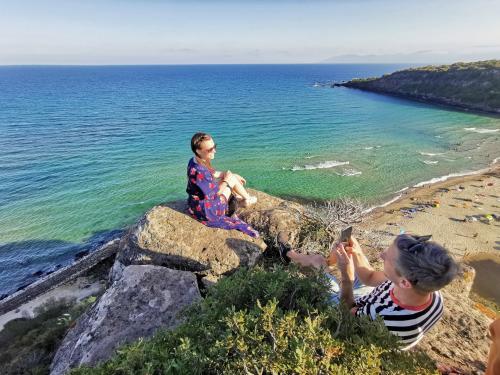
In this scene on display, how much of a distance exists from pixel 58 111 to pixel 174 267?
209ft

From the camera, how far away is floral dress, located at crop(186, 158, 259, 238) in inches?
273

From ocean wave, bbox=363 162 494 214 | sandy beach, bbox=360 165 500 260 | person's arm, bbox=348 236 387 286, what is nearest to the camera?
person's arm, bbox=348 236 387 286

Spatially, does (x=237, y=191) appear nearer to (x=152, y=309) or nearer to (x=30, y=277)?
(x=152, y=309)

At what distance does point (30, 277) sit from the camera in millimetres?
17016

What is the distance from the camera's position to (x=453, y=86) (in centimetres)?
6781

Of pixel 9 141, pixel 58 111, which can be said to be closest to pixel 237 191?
pixel 9 141

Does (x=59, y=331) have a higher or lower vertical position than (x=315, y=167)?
higher

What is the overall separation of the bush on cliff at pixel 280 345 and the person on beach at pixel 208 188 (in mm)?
3786

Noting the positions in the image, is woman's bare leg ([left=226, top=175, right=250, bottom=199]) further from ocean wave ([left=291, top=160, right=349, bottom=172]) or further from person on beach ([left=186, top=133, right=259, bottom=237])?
ocean wave ([left=291, top=160, right=349, bottom=172])

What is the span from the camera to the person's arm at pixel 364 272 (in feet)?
15.4

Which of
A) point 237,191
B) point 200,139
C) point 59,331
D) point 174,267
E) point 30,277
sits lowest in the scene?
point 30,277

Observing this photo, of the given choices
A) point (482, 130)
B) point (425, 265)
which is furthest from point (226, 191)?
point (482, 130)

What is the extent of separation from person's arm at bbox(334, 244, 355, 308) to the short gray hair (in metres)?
0.88

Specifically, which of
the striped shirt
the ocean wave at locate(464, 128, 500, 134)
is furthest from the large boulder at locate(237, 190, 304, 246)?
the ocean wave at locate(464, 128, 500, 134)
